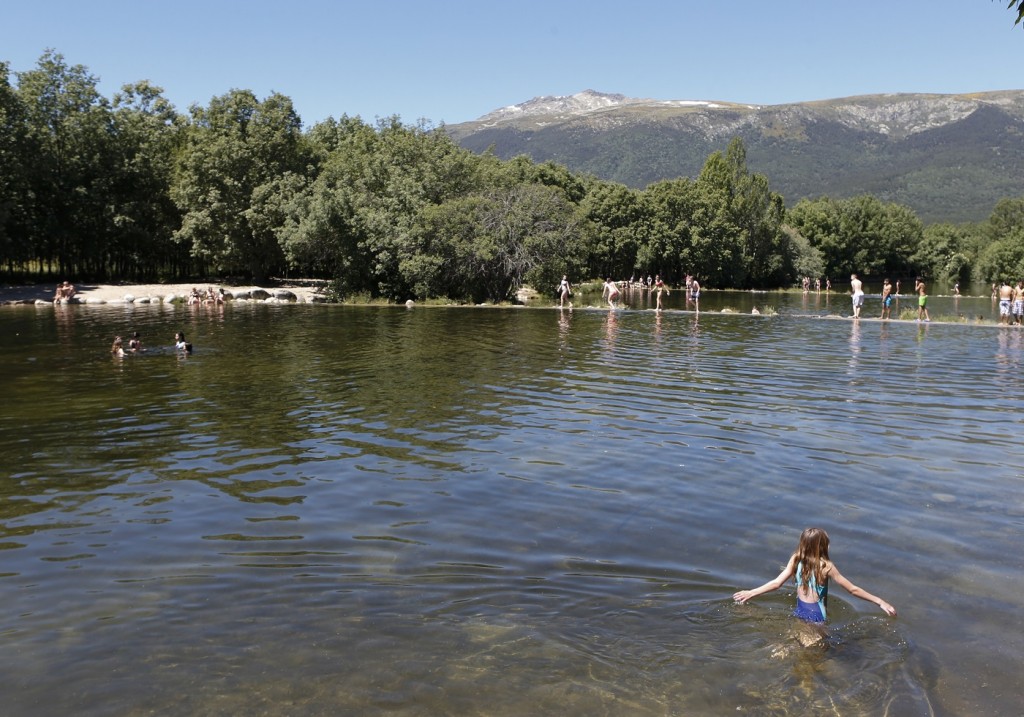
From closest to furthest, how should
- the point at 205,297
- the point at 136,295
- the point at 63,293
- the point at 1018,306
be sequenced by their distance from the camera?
the point at 1018,306, the point at 63,293, the point at 205,297, the point at 136,295

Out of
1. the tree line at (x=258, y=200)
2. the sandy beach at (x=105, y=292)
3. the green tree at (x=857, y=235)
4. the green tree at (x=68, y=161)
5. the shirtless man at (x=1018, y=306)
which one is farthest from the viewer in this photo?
the green tree at (x=857, y=235)

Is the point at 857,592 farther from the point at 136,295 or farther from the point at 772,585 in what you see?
the point at 136,295

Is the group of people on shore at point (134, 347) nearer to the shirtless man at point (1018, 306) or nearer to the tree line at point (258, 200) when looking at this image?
the tree line at point (258, 200)

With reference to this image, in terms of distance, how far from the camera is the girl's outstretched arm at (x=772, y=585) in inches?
326

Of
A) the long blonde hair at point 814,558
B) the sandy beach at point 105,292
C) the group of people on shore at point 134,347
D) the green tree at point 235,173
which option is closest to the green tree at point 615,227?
the green tree at point 235,173

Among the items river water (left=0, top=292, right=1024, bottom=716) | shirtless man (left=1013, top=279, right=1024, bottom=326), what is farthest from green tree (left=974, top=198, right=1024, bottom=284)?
river water (left=0, top=292, right=1024, bottom=716)

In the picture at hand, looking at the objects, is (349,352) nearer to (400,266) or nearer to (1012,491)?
(1012,491)

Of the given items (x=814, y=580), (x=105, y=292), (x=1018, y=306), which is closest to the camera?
(x=814, y=580)

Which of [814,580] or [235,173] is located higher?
[235,173]

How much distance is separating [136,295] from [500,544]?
2482 inches

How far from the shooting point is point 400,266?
5766 cm

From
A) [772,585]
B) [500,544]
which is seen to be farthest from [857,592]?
[500,544]

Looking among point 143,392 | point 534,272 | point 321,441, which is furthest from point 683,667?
point 534,272

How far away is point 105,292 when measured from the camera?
219 feet
